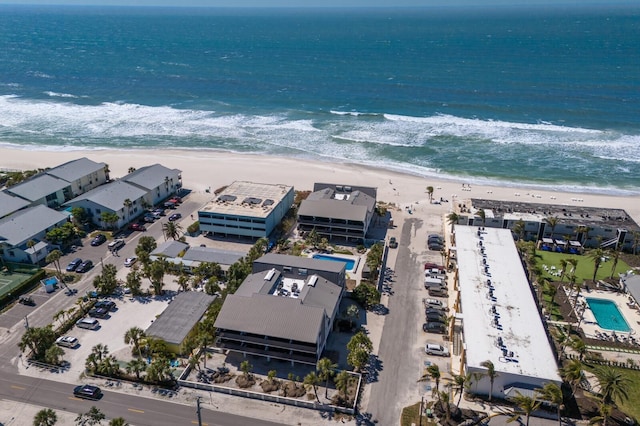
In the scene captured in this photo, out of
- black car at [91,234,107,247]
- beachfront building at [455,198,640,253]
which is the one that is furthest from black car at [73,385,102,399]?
beachfront building at [455,198,640,253]

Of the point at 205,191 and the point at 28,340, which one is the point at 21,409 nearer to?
the point at 28,340

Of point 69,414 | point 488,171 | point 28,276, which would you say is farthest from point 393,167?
point 69,414

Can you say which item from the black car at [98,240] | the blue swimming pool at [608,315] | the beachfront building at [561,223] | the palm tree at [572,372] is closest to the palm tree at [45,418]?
the black car at [98,240]

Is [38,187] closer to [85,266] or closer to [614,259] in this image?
[85,266]

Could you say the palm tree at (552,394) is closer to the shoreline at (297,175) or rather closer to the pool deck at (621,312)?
the pool deck at (621,312)

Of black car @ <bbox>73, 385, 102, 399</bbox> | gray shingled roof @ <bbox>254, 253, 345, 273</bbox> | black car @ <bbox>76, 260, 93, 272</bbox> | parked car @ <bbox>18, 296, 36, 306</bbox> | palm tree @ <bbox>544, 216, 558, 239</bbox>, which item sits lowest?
black car @ <bbox>73, 385, 102, 399</bbox>

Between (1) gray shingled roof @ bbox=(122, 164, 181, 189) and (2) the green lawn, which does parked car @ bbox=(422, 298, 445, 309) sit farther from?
(1) gray shingled roof @ bbox=(122, 164, 181, 189)

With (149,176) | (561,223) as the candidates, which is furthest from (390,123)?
(149,176)

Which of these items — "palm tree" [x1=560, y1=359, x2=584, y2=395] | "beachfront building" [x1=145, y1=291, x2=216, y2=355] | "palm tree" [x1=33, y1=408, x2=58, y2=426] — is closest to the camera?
"palm tree" [x1=33, y1=408, x2=58, y2=426]
